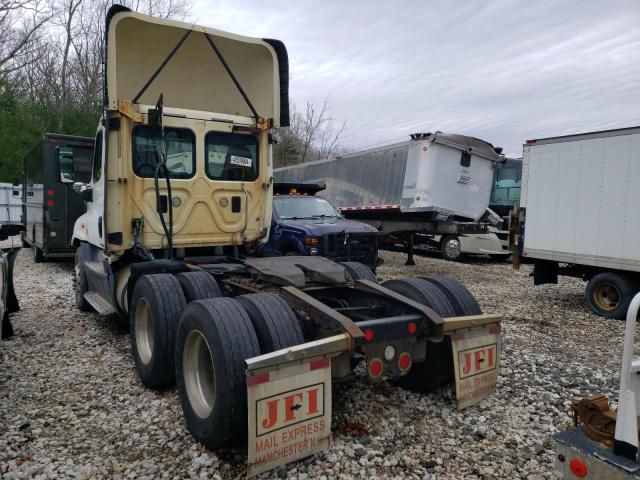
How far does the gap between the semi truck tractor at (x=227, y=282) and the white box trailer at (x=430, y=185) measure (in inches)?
311

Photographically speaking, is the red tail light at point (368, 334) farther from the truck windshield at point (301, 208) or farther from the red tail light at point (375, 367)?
the truck windshield at point (301, 208)

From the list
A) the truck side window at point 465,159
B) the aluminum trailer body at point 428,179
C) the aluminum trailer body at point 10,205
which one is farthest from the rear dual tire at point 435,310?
the aluminum trailer body at point 10,205

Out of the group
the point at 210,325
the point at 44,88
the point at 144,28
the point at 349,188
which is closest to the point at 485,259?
the point at 349,188

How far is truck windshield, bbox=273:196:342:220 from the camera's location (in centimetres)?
1016

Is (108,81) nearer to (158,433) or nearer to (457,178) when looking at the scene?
(158,433)

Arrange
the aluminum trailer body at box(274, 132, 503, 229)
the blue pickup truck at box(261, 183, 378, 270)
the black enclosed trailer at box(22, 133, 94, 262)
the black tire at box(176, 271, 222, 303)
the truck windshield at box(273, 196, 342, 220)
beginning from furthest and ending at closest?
the aluminum trailer body at box(274, 132, 503, 229) → the black enclosed trailer at box(22, 133, 94, 262) → the truck windshield at box(273, 196, 342, 220) → the blue pickup truck at box(261, 183, 378, 270) → the black tire at box(176, 271, 222, 303)

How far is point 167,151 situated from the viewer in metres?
5.56

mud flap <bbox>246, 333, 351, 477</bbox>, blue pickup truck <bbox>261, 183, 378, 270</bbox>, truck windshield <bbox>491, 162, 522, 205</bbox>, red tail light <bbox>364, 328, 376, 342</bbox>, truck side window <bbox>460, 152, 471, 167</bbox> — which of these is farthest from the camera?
truck windshield <bbox>491, 162, 522, 205</bbox>

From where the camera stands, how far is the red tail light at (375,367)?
329cm

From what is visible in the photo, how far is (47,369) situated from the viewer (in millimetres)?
4867

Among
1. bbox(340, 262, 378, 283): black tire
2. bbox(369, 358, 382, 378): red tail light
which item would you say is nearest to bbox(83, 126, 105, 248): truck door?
bbox(340, 262, 378, 283): black tire

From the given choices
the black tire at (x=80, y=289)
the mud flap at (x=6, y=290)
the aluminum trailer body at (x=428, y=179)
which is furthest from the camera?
the aluminum trailer body at (x=428, y=179)

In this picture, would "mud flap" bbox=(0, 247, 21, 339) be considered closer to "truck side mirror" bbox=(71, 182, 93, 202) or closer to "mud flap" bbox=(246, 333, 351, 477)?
"truck side mirror" bbox=(71, 182, 93, 202)

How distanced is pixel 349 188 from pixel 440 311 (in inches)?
513
